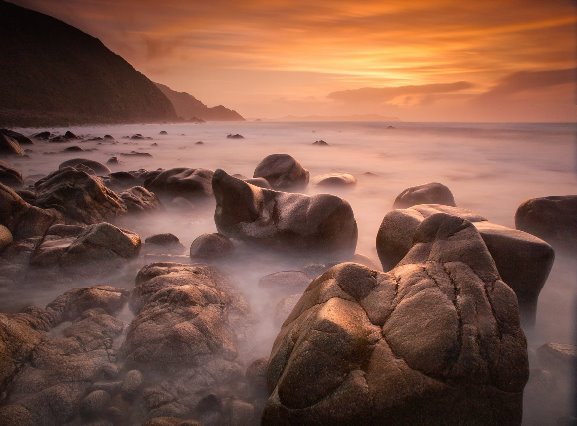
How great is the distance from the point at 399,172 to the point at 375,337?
742 inches

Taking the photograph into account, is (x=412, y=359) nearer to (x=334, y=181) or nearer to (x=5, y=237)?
(x=5, y=237)

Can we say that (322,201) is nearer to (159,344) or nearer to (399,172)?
(159,344)

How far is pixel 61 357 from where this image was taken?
3.58 m

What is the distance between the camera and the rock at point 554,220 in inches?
267

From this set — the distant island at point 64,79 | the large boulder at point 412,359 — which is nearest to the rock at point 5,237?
the large boulder at point 412,359

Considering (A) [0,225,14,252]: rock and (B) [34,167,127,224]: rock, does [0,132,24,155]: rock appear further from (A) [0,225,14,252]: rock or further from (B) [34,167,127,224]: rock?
(A) [0,225,14,252]: rock

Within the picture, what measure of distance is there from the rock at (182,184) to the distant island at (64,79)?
58.6 meters

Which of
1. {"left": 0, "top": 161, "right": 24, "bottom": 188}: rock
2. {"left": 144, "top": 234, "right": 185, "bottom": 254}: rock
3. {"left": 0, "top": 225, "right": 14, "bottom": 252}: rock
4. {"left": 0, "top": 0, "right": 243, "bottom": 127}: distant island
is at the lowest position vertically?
{"left": 144, "top": 234, "right": 185, "bottom": 254}: rock

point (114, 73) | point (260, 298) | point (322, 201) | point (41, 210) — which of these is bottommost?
point (260, 298)

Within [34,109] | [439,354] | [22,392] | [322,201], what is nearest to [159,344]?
[22,392]

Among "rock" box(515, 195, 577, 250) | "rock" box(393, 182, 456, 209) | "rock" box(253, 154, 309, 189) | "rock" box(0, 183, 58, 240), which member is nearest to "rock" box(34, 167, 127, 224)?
"rock" box(0, 183, 58, 240)

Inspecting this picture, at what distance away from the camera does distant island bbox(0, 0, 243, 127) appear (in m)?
74.2

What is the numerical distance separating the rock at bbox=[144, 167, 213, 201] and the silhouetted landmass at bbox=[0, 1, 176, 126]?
58.9m

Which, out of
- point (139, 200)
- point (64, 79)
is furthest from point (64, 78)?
point (139, 200)
